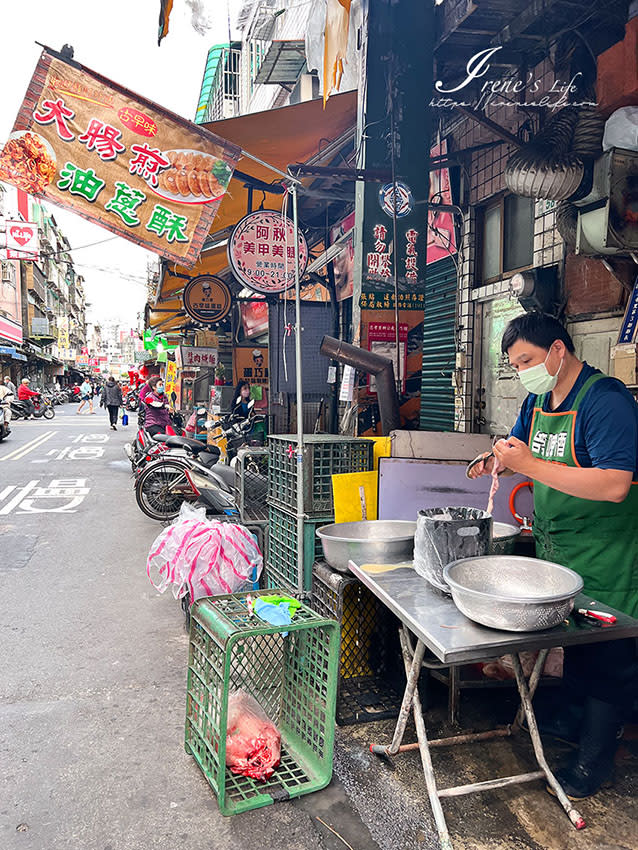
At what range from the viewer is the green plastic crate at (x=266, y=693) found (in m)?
2.60

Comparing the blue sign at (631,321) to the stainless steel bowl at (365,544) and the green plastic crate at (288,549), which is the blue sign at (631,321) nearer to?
the stainless steel bowl at (365,544)

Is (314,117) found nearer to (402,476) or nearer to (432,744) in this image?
(402,476)

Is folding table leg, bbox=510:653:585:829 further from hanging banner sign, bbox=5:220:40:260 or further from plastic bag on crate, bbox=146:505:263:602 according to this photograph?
hanging banner sign, bbox=5:220:40:260

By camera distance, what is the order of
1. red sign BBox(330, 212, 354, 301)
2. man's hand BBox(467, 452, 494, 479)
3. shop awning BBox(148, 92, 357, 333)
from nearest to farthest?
man's hand BBox(467, 452, 494, 479)
shop awning BBox(148, 92, 357, 333)
red sign BBox(330, 212, 354, 301)

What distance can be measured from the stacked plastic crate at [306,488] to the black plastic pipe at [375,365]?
3.03 feet

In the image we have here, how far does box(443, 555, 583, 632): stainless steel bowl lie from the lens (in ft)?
6.72

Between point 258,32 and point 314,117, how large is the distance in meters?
8.21

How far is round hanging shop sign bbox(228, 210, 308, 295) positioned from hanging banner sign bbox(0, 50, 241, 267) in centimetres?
212

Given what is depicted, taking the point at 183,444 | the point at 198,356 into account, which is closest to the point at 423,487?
the point at 183,444

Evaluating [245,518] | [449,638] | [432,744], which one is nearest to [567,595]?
[449,638]

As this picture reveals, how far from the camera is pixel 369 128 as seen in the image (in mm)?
5191

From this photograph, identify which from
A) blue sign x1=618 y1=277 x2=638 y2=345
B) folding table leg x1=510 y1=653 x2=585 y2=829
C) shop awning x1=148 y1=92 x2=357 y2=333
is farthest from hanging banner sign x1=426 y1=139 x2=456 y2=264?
folding table leg x1=510 y1=653 x2=585 y2=829

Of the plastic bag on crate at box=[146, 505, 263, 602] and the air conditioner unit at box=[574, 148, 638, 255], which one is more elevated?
the air conditioner unit at box=[574, 148, 638, 255]

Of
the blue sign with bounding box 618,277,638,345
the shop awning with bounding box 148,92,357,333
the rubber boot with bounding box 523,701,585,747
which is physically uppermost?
the shop awning with bounding box 148,92,357,333
